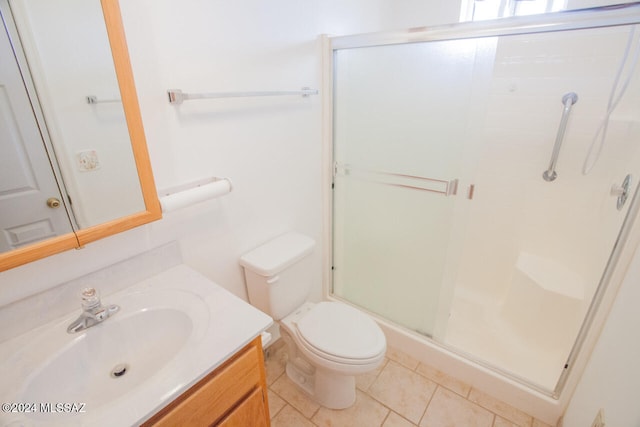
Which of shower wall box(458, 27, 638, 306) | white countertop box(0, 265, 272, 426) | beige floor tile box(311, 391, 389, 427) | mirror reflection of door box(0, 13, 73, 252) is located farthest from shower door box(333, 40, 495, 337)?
mirror reflection of door box(0, 13, 73, 252)

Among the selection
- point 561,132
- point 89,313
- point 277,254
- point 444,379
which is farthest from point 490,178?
point 89,313

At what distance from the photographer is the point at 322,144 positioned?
71.4 inches

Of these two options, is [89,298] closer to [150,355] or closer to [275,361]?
[150,355]

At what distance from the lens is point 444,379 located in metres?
1.73

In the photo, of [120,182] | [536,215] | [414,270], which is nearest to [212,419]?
[120,182]

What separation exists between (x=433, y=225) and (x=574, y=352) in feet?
2.62

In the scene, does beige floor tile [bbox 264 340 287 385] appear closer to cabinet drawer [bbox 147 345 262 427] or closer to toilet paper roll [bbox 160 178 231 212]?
cabinet drawer [bbox 147 345 262 427]

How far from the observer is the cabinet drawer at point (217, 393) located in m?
0.77

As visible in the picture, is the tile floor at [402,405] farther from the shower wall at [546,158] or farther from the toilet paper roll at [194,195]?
the toilet paper roll at [194,195]

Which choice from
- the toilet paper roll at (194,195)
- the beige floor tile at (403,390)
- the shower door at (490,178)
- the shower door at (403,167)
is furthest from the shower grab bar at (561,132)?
the toilet paper roll at (194,195)

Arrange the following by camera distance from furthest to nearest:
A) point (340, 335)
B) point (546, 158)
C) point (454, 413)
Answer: point (546, 158), point (454, 413), point (340, 335)

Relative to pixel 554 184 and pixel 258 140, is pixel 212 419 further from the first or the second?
pixel 554 184

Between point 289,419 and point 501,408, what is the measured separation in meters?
1.06

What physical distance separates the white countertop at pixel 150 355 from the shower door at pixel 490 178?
1078mm
